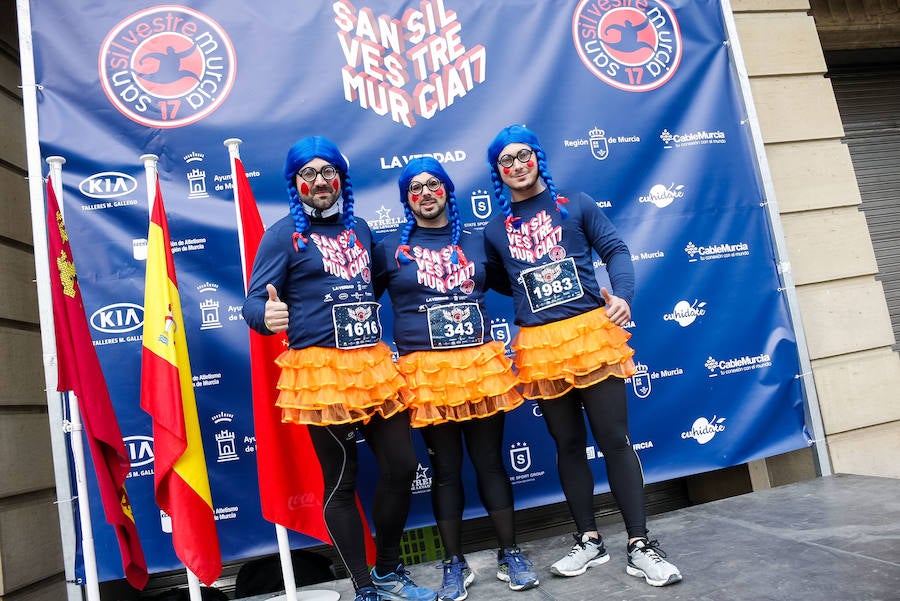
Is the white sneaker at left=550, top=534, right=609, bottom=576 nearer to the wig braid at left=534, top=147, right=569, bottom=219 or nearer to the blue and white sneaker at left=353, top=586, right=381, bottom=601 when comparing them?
the blue and white sneaker at left=353, top=586, right=381, bottom=601

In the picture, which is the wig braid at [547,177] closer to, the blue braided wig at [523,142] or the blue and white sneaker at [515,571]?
the blue braided wig at [523,142]

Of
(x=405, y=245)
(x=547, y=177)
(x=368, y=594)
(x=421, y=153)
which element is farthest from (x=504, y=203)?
(x=368, y=594)

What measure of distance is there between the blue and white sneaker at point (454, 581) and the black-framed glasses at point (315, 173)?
1.55 metres

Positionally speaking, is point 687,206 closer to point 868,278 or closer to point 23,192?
point 868,278

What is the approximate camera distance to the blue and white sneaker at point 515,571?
2.35 metres

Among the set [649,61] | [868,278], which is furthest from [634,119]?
[868,278]

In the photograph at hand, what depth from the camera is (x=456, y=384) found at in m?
2.37

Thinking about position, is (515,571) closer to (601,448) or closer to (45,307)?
(601,448)

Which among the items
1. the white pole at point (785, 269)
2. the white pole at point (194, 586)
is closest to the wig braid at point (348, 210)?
the white pole at point (194, 586)

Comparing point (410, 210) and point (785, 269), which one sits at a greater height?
point (410, 210)

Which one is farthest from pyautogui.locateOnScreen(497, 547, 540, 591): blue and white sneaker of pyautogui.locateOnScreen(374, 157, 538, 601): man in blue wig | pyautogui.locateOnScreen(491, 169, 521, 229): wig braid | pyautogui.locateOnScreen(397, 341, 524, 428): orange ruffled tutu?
pyautogui.locateOnScreen(491, 169, 521, 229): wig braid

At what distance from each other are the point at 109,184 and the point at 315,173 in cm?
134

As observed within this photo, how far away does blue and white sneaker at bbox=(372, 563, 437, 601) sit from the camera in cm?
232

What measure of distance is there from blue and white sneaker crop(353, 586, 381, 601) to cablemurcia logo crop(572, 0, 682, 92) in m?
2.89
